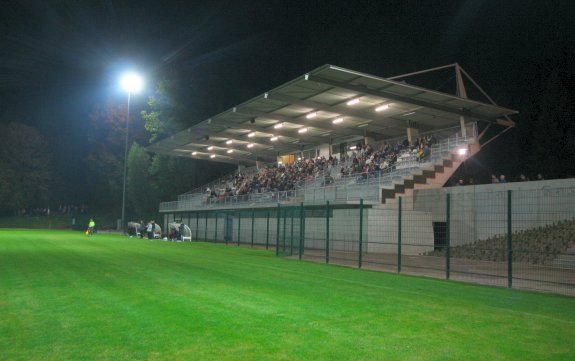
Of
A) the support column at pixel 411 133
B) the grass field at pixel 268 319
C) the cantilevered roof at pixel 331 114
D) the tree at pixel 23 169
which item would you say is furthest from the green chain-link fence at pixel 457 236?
the tree at pixel 23 169

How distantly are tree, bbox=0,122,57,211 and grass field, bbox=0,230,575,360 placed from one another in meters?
67.2

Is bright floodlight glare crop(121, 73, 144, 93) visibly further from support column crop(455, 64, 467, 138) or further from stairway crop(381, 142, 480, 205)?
stairway crop(381, 142, 480, 205)

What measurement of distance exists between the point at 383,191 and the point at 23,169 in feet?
215

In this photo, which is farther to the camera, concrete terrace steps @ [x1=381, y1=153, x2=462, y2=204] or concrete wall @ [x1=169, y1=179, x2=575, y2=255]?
concrete terrace steps @ [x1=381, y1=153, x2=462, y2=204]

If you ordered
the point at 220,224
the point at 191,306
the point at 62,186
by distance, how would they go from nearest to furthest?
the point at 191,306, the point at 220,224, the point at 62,186

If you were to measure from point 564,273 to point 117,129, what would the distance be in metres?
69.9

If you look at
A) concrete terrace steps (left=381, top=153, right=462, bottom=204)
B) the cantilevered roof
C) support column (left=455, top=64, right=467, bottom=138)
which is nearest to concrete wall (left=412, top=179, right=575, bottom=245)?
concrete terrace steps (left=381, top=153, right=462, bottom=204)

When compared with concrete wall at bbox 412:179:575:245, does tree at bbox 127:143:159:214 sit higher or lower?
higher

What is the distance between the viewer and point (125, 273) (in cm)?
1322

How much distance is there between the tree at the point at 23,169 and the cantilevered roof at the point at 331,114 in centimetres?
3788

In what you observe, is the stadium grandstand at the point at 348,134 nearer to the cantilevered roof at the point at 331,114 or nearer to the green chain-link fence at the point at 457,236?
the cantilevered roof at the point at 331,114

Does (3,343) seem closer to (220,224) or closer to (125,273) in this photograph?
(125,273)

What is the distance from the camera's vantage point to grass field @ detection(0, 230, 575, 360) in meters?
5.78

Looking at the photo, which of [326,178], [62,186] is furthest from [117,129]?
[326,178]
